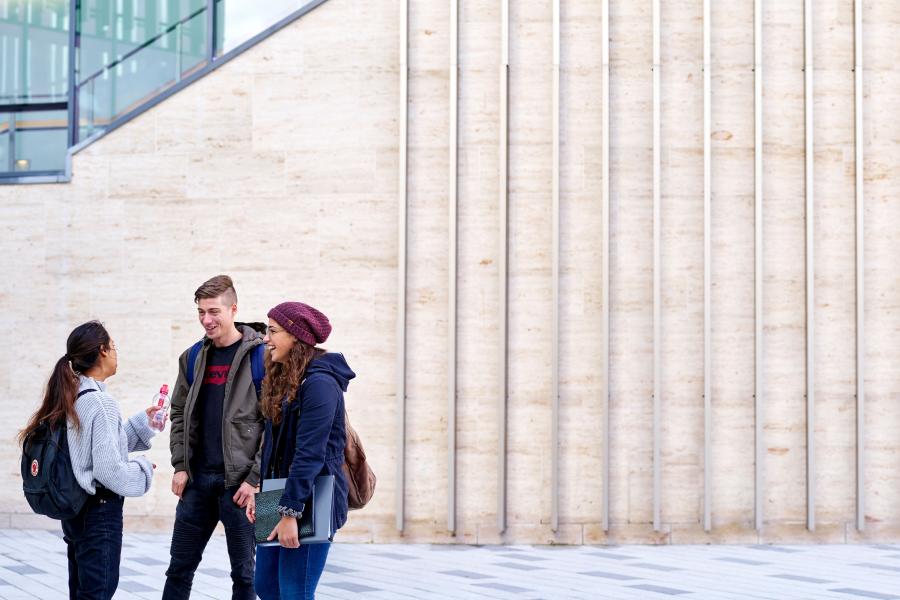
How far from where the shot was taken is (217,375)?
18.5ft

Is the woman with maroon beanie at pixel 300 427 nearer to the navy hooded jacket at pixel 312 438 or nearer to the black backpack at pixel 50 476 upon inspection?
the navy hooded jacket at pixel 312 438

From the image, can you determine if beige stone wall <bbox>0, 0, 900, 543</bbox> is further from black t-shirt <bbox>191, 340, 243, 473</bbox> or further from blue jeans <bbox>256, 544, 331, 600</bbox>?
blue jeans <bbox>256, 544, 331, 600</bbox>

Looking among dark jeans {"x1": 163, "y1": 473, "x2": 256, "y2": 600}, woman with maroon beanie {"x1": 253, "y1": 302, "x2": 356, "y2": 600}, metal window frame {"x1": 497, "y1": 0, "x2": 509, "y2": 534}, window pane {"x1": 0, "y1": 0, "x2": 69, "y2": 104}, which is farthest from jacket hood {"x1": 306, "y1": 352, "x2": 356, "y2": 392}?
window pane {"x1": 0, "y1": 0, "x2": 69, "y2": 104}

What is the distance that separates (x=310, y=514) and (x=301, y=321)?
742 mm

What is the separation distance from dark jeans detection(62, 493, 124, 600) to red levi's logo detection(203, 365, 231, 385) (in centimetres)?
82

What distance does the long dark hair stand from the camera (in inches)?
194

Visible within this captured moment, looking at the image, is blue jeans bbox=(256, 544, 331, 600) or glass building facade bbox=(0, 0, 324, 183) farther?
glass building facade bbox=(0, 0, 324, 183)

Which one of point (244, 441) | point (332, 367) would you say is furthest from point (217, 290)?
point (332, 367)

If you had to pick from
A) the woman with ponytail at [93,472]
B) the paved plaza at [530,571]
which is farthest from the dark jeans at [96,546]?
the paved plaza at [530,571]

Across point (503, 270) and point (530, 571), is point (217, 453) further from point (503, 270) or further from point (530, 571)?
point (503, 270)

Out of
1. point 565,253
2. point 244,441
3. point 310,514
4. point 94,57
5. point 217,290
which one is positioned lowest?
point 310,514

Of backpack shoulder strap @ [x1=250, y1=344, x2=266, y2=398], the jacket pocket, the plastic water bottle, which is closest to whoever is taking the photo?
the plastic water bottle

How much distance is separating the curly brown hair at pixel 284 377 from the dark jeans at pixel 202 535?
3.23 ft

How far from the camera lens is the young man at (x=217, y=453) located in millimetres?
5473
